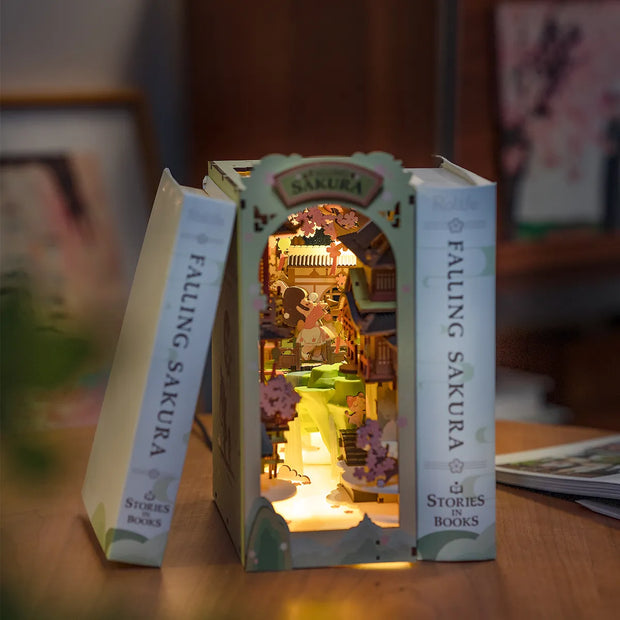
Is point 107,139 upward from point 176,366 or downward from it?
upward

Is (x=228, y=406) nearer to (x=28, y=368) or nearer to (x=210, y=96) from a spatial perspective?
(x=28, y=368)

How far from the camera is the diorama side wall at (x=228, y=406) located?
0.86 meters

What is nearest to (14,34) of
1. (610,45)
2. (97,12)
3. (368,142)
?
(97,12)

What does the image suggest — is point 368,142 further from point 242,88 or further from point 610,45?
point 610,45

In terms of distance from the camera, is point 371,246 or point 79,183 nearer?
point 371,246

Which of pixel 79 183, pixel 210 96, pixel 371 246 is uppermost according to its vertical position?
pixel 210 96

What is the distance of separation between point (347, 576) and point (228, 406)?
0.65ft

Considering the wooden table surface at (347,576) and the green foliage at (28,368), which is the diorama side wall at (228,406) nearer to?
the wooden table surface at (347,576)

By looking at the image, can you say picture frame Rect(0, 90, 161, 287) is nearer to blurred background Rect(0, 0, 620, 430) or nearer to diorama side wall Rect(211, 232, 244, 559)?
blurred background Rect(0, 0, 620, 430)

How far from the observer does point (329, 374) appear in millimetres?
1076

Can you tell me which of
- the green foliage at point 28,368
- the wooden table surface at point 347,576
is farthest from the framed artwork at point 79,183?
the green foliage at point 28,368

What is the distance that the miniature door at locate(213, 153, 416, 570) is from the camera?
0.82 metres

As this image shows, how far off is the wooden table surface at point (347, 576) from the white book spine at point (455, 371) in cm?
4

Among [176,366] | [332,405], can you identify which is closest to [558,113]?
[332,405]
